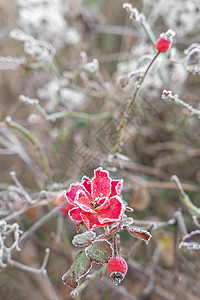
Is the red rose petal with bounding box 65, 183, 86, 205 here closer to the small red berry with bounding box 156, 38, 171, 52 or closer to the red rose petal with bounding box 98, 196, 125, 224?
the red rose petal with bounding box 98, 196, 125, 224

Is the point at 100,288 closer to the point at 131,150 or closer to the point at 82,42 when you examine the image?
the point at 131,150

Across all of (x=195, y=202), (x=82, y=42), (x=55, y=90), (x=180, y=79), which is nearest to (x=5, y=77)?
(x=82, y=42)

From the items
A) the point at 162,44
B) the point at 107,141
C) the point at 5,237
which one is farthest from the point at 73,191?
the point at 107,141

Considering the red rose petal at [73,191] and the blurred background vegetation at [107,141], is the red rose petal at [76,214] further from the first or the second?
the blurred background vegetation at [107,141]

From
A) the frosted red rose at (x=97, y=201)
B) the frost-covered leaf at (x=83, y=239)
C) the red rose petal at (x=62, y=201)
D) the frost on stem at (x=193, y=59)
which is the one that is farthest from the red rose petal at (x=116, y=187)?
the frost on stem at (x=193, y=59)

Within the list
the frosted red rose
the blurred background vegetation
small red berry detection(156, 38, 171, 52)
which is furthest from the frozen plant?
the blurred background vegetation

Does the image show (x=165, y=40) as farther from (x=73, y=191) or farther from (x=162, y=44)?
(x=73, y=191)

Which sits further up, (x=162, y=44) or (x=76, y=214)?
(x=162, y=44)
